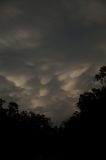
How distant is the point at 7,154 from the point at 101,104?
86.2ft

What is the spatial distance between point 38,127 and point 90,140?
311 ft

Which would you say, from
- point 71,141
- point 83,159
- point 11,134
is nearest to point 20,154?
point 11,134

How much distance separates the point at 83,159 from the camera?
57188mm

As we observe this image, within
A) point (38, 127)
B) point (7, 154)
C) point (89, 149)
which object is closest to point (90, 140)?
point (89, 149)

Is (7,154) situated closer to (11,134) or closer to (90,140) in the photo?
(11,134)

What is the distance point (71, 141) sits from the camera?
66562 mm

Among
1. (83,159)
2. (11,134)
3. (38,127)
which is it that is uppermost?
(38,127)

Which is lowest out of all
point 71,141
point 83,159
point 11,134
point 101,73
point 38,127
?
point 83,159

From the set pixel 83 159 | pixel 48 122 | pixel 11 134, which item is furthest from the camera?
pixel 48 122

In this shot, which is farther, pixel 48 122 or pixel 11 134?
pixel 48 122

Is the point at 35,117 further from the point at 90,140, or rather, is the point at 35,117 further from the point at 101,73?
the point at 90,140

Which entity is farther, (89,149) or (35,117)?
(35,117)

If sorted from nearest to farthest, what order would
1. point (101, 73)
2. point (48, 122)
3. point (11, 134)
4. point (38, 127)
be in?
point (11, 134) → point (101, 73) → point (38, 127) → point (48, 122)

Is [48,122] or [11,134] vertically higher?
[48,122]
